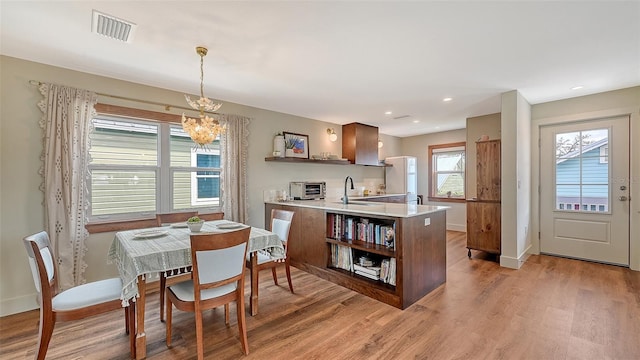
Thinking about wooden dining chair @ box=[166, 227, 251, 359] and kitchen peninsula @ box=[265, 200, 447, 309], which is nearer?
wooden dining chair @ box=[166, 227, 251, 359]

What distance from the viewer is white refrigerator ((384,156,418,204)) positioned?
6453 millimetres

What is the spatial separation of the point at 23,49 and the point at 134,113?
100cm

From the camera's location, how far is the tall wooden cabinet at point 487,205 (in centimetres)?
404

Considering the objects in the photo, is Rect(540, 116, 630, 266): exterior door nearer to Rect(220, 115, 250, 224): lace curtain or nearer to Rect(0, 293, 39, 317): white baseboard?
Rect(220, 115, 250, 224): lace curtain

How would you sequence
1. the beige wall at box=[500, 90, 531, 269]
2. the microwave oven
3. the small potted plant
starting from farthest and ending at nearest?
the microwave oven
the beige wall at box=[500, 90, 531, 269]
the small potted plant

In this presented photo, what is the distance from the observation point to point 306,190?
15.6ft

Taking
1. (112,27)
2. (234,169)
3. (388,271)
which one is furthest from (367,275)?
(112,27)

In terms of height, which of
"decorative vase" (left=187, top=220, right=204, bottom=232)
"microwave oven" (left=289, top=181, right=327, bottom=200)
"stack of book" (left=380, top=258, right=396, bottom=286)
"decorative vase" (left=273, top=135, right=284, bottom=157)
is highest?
"decorative vase" (left=273, top=135, right=284, bottom=157)

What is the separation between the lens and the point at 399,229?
264cm

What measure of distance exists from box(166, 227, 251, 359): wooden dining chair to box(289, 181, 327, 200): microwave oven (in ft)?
8.90

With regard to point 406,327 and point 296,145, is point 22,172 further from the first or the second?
point 406,327

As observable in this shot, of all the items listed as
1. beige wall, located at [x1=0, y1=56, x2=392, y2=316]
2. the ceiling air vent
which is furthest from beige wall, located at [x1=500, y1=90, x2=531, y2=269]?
beige wall, located at [x1=0, y1=56, x2=392, y2=316]

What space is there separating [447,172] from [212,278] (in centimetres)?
620

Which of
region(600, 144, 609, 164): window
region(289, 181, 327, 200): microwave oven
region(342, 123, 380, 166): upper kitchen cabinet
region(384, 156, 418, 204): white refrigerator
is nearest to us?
region(600, 144, 609, 164): window
